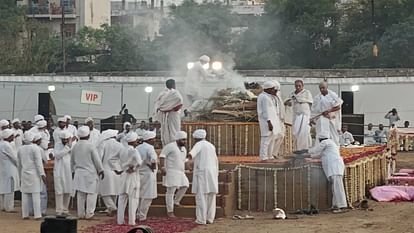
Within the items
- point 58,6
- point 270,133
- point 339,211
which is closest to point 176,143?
point 270,133

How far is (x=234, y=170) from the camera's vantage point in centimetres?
1420

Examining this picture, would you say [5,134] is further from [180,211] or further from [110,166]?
[180,211]

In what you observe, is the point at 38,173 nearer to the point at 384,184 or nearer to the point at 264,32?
the point at 384,184

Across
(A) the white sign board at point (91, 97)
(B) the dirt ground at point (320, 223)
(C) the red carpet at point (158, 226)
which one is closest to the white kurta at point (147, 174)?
(C) the red carpet at point (158, 226)

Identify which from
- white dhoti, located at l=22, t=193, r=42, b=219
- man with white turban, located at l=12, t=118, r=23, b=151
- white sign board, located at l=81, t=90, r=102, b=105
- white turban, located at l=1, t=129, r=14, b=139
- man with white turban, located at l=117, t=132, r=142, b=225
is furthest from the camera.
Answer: white sign board, located at l=81, t=90, r=102, b=105

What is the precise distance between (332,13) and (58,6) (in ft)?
54.0

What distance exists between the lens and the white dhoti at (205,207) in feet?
42.1

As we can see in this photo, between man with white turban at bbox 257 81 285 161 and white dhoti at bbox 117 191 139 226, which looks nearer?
white dhoti at bbox 117 191 139 226

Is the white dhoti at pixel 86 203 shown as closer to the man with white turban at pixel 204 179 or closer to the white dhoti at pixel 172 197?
the white dhoti at pixel 172 197

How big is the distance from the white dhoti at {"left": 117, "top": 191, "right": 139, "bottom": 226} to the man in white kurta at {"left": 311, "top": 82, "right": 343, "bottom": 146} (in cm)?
358

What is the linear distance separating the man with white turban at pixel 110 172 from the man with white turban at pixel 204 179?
1.60 m

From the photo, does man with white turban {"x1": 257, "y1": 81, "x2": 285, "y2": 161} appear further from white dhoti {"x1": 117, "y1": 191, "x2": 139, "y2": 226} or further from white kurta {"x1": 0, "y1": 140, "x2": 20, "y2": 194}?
white kurta {"x1": 0, "y1": 140, "x2": 20, "y2": 194}

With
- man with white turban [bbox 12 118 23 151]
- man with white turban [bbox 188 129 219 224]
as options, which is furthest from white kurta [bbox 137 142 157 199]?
man with white turban [bbox 12 118 23 151]

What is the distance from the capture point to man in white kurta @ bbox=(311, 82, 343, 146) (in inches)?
572
